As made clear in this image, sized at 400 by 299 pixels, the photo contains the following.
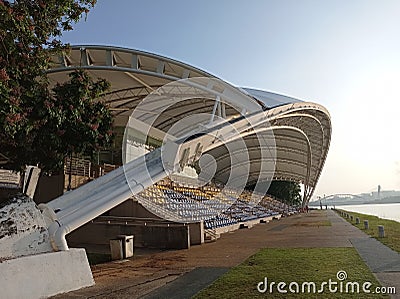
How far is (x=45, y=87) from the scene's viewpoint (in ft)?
40.1

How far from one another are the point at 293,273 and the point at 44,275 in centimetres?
546

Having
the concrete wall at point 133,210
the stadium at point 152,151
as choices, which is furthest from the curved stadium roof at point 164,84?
the concrete wall at point 133,210

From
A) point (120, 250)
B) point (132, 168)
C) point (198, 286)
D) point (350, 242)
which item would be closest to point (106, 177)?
point (132, 168)

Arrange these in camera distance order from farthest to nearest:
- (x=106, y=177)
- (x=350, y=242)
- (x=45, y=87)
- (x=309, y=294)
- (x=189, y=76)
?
(x=189, y=76), (x=350, y=242), (x=106, y=177), (x=45, y=87), (x=309, y=294)

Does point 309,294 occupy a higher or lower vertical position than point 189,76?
lower

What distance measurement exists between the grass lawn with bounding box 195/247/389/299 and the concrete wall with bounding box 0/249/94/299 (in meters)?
3.07

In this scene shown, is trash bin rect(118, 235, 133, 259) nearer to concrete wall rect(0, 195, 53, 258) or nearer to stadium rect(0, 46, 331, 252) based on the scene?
stadium rect(0, 46, 331, 252)

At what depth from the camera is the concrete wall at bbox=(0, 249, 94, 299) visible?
7496 mm

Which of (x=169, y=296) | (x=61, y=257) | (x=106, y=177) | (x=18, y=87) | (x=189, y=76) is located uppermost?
(x=189, y=76)

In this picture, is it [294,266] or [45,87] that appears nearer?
[294,266]

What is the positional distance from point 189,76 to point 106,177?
39.2ft

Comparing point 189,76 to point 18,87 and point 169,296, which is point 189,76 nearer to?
point 18,87

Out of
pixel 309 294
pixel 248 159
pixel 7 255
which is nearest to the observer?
pixel 309 294

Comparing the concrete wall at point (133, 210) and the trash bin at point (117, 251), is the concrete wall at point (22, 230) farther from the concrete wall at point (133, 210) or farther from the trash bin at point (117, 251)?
the concrete wall at point (133, 210)
